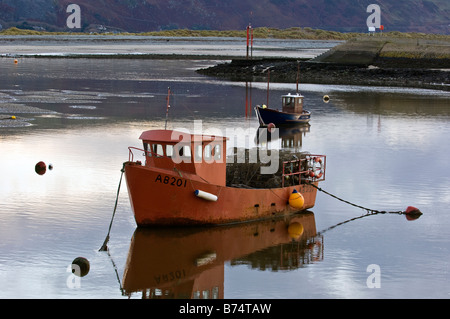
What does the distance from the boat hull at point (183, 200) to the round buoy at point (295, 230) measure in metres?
0.98

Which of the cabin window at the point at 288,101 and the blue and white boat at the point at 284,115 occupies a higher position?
the cabin window at the point at 288,101

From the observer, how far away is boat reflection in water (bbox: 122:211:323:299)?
18188 millimetres

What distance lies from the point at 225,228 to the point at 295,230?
2.31 m

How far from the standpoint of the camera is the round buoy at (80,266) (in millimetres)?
18172

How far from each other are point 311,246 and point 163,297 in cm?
571

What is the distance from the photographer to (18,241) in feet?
67.1

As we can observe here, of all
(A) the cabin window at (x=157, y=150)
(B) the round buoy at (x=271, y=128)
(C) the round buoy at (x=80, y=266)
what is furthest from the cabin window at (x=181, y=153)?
(B) the round buoy at (x=271, y=128)

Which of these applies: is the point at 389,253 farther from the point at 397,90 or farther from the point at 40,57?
the point at 40,57

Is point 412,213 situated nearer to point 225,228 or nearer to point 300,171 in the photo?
point 300,171

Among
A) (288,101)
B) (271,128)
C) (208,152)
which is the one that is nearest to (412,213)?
(208,152)

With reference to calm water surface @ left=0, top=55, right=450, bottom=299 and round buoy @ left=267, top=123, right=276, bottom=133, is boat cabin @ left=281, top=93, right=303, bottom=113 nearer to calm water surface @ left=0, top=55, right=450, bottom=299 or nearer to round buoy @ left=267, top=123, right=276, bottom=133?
calm water surface @ left=0, top=55, right=450, bottom=299

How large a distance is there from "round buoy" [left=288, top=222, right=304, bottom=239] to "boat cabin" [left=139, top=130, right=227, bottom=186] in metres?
3.04

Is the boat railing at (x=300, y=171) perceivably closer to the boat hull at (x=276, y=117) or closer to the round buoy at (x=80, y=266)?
the round buoy at (x=80, y=266)
